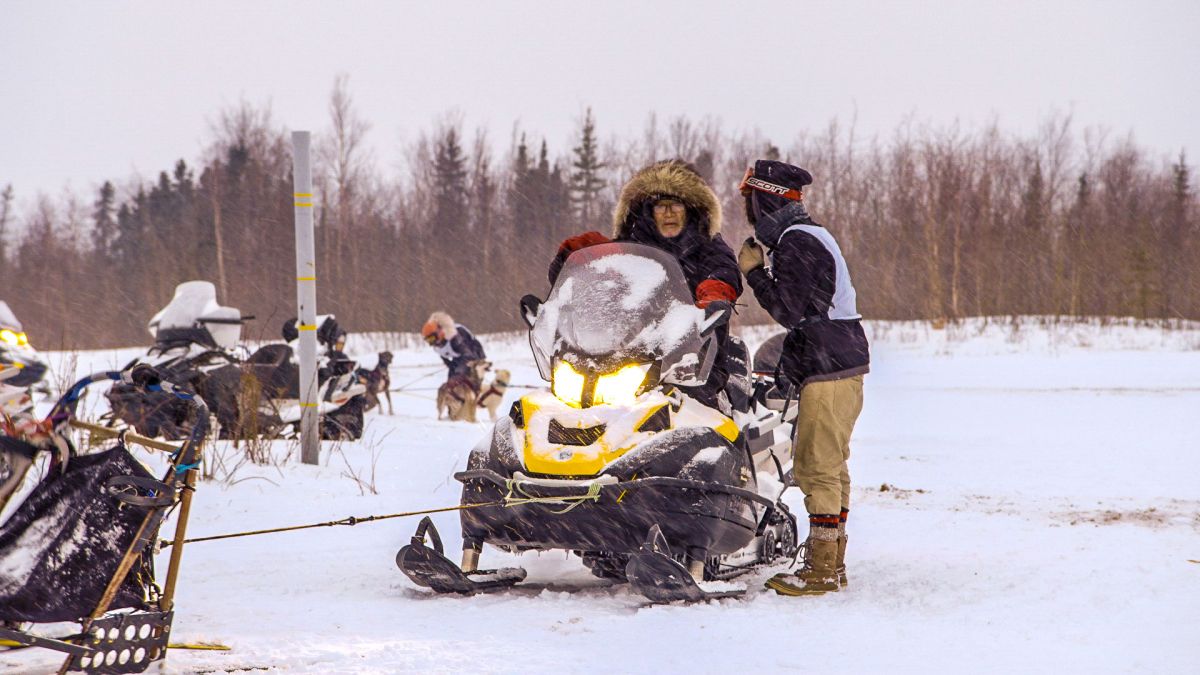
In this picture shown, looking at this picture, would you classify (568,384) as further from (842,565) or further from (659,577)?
(842,565)

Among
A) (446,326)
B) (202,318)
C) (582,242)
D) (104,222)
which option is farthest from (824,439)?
(104,222)

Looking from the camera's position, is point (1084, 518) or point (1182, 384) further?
point (1182, 384)

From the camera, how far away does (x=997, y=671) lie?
4.05 meters

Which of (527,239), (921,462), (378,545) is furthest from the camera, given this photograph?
(527,239)

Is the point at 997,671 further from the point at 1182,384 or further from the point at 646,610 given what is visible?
the point at 1182,384

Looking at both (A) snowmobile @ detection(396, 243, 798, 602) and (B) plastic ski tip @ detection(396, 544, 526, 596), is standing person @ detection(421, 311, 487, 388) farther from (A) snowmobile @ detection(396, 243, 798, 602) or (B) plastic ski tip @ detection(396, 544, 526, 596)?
(B) plastic ski tip @ detection(396, 544, 526, 596)

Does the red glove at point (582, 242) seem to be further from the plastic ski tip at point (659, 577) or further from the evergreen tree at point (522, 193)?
the evergreen tree at point (522, 193)

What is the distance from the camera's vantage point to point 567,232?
51.5 metres

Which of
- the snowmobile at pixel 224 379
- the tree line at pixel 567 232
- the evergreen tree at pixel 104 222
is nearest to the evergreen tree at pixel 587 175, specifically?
the tree line at pixel 567 232

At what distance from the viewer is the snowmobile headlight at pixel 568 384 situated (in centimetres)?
546

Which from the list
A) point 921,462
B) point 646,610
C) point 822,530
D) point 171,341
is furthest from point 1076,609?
point 171,341

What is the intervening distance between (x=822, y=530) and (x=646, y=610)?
49.8 inches

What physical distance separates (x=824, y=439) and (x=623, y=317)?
1.19m

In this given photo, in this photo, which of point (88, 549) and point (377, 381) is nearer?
point (88, 549)
